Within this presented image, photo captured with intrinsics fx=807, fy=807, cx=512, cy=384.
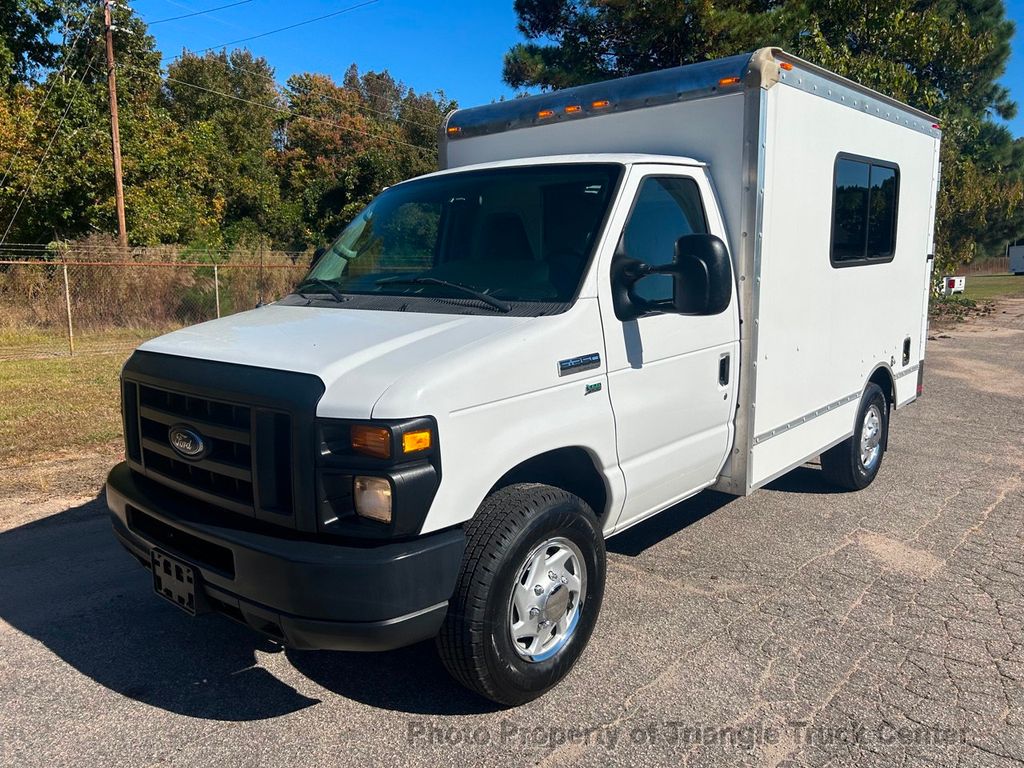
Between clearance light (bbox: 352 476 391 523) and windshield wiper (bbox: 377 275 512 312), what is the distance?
104 cm

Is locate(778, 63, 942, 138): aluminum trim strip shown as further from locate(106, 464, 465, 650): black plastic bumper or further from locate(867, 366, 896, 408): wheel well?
locate(106, 464, 465, 650): black plastic bumper

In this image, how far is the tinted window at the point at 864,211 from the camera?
529 centimetres

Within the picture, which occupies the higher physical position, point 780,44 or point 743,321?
point 780,44

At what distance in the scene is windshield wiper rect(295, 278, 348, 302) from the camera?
13.1 feet

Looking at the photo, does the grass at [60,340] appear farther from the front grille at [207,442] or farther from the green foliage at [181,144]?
the front grille at [207,442]

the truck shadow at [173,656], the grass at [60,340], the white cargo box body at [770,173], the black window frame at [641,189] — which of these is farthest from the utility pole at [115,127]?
the black window frame at [641,189]

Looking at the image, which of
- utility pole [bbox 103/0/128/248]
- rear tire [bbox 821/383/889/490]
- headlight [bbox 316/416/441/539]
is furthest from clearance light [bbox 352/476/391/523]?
utility pole [bbox 103/0/128/248]

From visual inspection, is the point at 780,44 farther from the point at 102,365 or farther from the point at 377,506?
the point at 377,506

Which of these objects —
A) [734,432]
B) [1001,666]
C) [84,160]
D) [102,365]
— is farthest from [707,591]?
[84,160]

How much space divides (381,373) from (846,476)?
4.55m

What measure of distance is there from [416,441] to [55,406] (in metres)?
8.02

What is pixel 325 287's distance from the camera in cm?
418

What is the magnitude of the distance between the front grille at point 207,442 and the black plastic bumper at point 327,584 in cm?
13

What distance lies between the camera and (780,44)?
15430 millimetres
